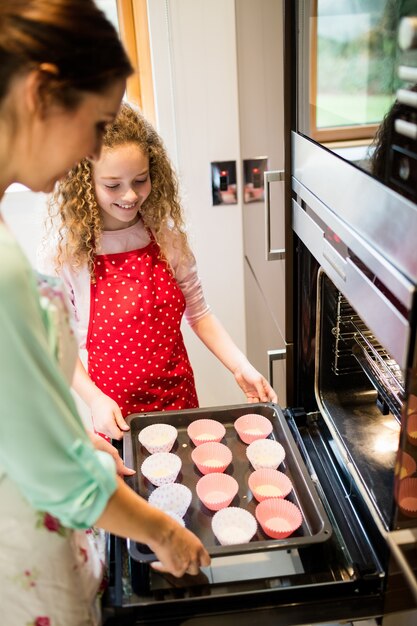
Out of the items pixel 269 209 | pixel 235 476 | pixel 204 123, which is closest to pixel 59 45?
pixel 235 476

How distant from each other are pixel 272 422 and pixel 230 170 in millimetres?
1032

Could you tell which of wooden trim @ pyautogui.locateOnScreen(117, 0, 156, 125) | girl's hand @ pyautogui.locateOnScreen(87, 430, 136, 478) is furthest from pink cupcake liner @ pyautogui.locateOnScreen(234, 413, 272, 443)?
wooden trim @ pyautogui.locateOnScreen(117, 0, 156, 125)

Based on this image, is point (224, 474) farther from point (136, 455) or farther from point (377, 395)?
point (377, 395)

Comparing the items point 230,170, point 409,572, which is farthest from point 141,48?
point 409,572

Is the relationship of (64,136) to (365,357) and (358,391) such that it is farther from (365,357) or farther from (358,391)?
(358,391)

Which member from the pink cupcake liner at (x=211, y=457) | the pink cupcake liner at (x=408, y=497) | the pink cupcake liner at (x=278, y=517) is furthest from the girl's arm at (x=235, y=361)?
the pink cupcake liner at (x=408, y=497)

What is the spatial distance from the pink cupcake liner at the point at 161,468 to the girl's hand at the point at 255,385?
0.28m

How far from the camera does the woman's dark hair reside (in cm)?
58

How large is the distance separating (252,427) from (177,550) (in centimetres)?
41

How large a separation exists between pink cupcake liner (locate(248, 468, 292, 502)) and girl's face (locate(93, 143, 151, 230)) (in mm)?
587

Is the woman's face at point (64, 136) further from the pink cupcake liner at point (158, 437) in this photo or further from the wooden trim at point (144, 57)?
the wooden trim at point (144, 57)

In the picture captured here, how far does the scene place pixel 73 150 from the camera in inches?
26.6

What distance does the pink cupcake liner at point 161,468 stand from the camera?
106 cm

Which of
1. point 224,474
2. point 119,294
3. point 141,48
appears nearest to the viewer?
point 224,474
